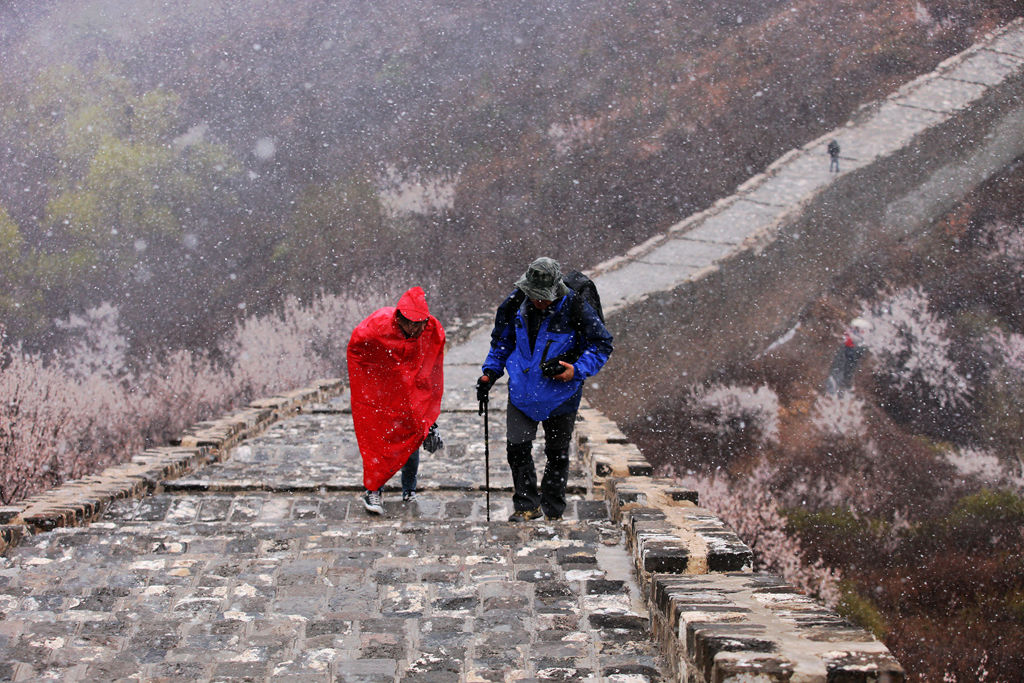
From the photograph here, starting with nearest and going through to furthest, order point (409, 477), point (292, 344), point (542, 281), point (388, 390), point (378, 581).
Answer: point (378, 581) < point (542, 281) < point (388, 390) < point (409, 477) < point (292, 344)

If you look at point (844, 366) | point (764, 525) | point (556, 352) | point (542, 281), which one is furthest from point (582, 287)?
point (844, 366)

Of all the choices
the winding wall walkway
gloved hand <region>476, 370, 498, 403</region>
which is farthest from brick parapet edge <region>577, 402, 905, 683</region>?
gloved hand <region>476, 370, 498, 403</region>

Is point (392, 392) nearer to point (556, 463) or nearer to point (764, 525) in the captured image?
point (556, 463)

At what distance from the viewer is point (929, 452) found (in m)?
19.0

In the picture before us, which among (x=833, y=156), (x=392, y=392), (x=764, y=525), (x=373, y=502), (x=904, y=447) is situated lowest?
(x=764, y=525)

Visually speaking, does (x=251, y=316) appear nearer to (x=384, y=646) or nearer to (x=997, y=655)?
(x=997, y=655)

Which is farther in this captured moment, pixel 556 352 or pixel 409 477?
pixel 409 477

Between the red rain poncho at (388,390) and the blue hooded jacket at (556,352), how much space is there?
0.89 meters

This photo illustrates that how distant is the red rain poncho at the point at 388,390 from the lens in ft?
18.6

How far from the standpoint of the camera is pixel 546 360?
4.88 m

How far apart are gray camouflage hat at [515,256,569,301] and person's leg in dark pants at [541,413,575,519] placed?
74 centimetres

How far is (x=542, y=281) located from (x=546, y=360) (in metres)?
0.45

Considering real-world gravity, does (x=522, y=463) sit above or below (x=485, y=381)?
below

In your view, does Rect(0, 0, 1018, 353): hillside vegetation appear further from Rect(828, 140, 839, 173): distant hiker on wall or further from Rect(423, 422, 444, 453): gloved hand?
Rect(423, 422, 444, 453): gloved hand
